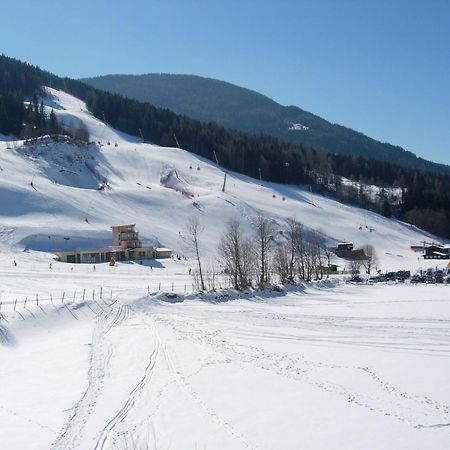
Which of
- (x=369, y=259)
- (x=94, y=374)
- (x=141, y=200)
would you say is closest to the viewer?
(x=94, y=374)

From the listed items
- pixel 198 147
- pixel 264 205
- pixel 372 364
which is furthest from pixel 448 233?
pixel 372 364

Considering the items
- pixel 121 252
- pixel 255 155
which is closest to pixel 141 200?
pixel 121 252

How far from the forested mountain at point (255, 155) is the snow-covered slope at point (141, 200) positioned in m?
7.54

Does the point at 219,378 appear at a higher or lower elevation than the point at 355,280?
higher

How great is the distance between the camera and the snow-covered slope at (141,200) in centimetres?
7356

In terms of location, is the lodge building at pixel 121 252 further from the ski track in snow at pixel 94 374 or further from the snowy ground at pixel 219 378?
the ski track in snow at pixel 94 374

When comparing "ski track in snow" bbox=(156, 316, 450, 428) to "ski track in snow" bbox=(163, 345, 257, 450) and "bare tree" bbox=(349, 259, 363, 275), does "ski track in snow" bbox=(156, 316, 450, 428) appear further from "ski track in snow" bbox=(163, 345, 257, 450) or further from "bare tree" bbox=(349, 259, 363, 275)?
"bare tree" bbox=(349, 259, 363, 275)

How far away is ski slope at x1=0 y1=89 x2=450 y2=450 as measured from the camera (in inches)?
584

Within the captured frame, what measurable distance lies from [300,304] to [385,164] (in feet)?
473

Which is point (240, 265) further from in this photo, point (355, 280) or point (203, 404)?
point (203, 404)

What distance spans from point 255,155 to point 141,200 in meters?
49.1

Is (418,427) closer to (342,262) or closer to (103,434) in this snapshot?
(103,434)

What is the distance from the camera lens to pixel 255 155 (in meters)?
134

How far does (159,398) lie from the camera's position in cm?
1775
